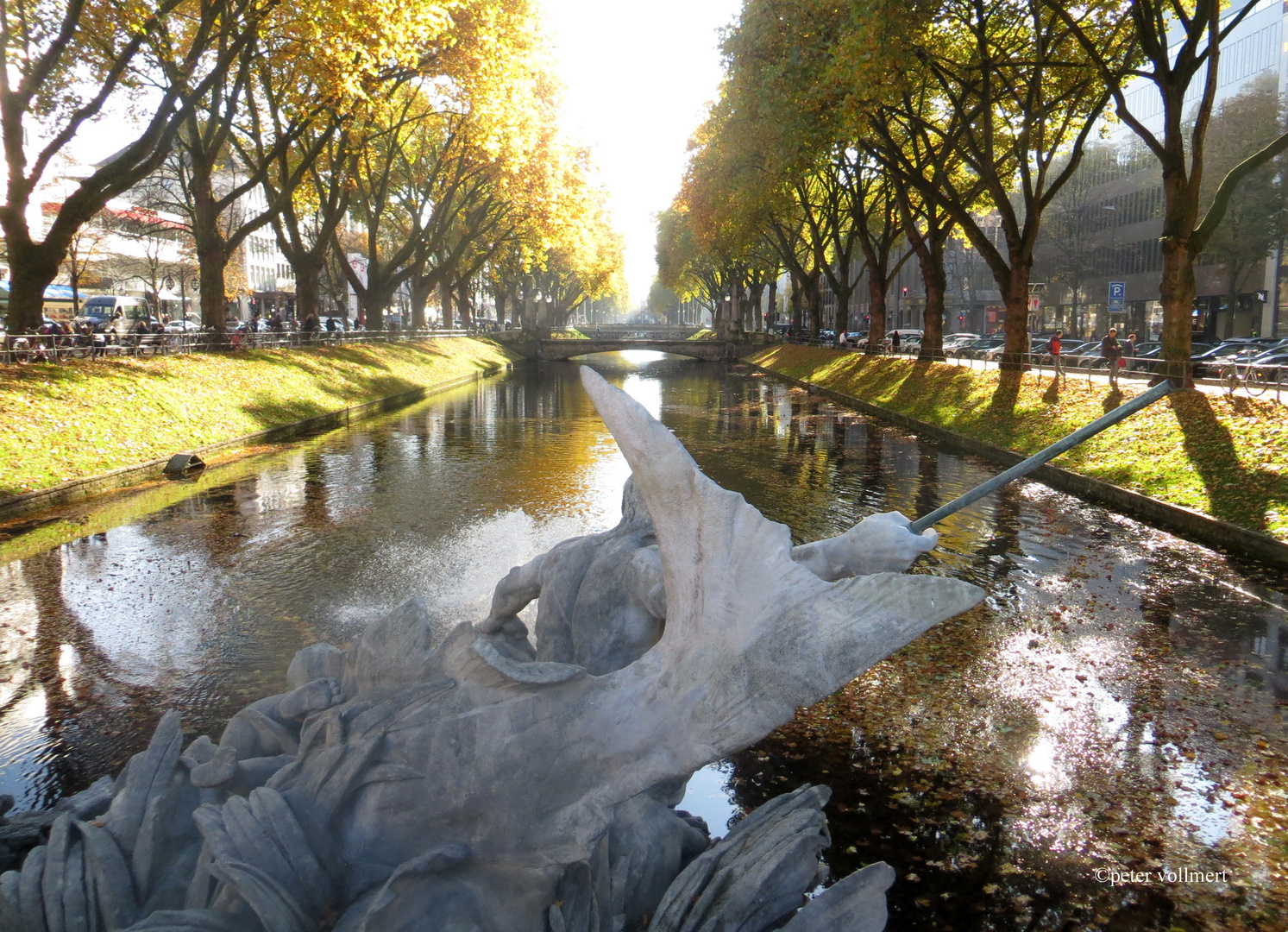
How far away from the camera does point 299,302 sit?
107 feet

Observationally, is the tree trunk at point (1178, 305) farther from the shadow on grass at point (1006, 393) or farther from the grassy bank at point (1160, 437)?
the shadow on grass at point (1006, 393)

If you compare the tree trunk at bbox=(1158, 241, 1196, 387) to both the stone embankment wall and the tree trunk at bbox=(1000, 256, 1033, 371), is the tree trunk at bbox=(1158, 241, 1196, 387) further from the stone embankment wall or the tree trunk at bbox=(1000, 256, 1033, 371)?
the stone embankment wall

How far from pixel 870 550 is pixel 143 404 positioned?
56.0ft

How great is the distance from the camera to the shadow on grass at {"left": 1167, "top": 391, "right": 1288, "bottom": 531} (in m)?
11.3

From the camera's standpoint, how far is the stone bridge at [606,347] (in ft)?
205

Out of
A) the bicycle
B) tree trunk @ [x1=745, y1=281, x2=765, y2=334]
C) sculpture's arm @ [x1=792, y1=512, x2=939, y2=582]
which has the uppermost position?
tree trunk @ [x1=745, y1=281, x2=765, y2=334]

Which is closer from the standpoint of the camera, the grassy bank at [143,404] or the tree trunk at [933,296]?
the grassy bank at [143,404]

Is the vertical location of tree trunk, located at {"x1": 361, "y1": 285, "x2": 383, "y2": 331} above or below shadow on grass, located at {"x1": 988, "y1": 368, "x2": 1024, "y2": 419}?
above

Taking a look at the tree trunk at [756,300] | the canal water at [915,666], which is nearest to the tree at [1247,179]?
the tree trunk at [756,300]

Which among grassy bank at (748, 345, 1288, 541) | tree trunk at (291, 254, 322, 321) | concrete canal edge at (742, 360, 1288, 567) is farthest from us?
tree trunk at (291, 254, 322, 321)

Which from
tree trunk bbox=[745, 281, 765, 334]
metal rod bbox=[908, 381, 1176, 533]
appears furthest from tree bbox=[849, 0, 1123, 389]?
tree trunk bbox=[745, 281, 765, 334]

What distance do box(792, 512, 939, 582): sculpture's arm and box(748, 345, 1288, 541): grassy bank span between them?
9.44 meters

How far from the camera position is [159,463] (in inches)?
600

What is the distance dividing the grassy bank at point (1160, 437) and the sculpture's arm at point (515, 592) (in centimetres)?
995
